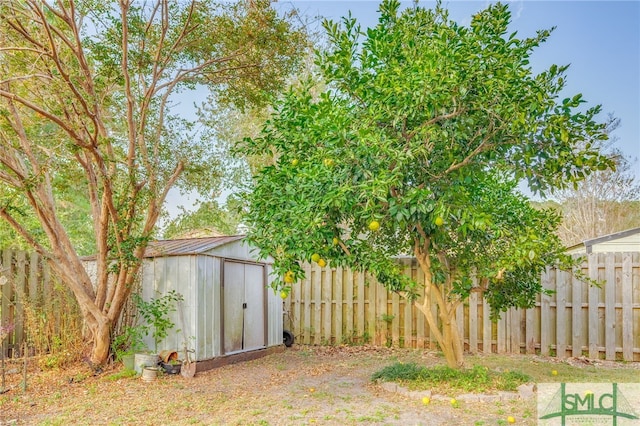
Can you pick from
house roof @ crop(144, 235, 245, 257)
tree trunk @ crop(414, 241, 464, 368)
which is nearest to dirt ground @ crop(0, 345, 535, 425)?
tree trunk @ crop(414, 241, 464, 368)

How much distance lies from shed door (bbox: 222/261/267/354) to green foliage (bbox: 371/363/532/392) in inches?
104

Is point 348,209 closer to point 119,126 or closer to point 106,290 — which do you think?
point 106,290

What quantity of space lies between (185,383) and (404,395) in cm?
268

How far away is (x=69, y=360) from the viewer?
6.17 metres

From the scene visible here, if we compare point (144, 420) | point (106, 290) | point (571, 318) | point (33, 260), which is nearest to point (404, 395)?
point (144, 420)

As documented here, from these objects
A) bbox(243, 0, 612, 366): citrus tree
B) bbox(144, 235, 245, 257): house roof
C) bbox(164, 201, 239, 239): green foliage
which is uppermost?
bbox(243, 0, 612, 366): citrus tree

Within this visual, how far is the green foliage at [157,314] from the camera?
245 inches

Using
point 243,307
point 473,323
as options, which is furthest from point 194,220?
point 473,323

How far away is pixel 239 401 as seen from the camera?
15.3 ft

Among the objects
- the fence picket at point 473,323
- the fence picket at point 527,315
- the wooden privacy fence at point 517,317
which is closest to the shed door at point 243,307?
the wooden privacy fence at point 517,317

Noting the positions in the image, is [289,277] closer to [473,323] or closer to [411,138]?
[411,138]

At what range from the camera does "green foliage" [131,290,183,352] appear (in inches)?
245

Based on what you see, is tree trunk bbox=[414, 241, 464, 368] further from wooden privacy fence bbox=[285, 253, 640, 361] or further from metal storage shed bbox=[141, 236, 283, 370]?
metal storage shed bbox=[141, 236, 283, 370]

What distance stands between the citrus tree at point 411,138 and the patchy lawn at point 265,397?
1198 mm
